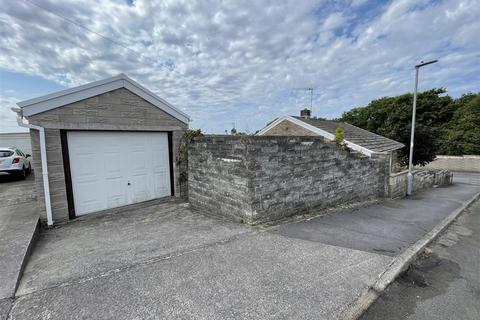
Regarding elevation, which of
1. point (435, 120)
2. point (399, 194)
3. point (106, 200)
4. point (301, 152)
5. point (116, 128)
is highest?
point (435, 120)

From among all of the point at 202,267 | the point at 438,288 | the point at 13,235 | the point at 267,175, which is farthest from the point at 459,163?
the point at 13,235

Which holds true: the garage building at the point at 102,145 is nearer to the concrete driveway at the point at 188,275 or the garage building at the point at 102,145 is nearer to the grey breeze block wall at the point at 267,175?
the concrete driveway at the point at 188,275

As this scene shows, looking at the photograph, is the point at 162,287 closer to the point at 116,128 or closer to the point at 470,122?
the point at 116,128

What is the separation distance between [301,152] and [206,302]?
161 inches

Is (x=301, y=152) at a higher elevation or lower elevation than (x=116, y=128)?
lower

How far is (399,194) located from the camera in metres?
9.02

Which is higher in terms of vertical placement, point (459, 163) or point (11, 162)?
point (11, 162)

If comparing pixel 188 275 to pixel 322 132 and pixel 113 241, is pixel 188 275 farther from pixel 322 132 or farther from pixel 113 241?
pixel 322 132

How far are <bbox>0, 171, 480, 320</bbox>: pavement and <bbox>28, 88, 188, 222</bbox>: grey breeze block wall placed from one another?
87 cm

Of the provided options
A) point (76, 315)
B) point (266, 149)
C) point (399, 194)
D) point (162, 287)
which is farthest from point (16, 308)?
point (399, 194)

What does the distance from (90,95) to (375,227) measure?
755cm

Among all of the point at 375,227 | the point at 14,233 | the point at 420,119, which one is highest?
the point at 420,119

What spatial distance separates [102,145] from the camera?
588 centimetres

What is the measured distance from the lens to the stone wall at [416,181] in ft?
28.3
